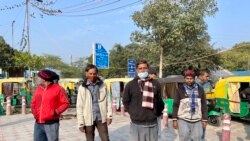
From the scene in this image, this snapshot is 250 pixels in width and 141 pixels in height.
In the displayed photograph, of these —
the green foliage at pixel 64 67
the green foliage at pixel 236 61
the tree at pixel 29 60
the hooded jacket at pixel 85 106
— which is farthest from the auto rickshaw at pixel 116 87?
the green foliage at pixel 64 67

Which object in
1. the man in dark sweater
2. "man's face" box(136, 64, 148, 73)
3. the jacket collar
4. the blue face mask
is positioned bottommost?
the man in dark sweater

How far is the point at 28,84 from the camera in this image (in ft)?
79.6

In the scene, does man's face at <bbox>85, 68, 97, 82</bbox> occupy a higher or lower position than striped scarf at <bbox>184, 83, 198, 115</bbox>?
higher

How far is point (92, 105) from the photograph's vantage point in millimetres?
6598

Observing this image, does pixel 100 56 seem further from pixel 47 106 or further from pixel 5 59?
pixel 5 59

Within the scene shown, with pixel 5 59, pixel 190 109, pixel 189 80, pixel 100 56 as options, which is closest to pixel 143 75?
pixel 189 80

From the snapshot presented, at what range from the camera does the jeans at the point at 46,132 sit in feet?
20.9

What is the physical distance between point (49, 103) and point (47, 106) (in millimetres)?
54

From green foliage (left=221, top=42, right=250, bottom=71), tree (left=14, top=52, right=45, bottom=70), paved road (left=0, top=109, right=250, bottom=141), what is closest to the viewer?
paved road (left=0, top=109, right=250, bottom=141)

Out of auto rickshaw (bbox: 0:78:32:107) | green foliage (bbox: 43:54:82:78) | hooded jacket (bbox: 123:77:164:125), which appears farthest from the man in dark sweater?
green foliage (bbox: 43:54:82:78)

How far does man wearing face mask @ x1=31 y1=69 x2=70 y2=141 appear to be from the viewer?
20.8 ft

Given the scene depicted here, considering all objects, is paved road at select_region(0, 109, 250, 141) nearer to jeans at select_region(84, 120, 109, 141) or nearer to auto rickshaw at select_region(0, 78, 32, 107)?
jeans at select_region(84, 120, 109, 141)

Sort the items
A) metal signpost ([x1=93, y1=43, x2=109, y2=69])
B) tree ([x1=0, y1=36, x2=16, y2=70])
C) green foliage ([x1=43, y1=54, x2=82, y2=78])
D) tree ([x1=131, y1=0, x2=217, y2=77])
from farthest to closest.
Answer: green foliage ([x1=43, y1=54, x2=82, y2=78]) < tree ([x1=0, y1=36, x2=16, y2=70]) < tree ([x1=131, y1=0, x2=217, y2=77]) < metal signpost ([x1=93, y1=43, x2=109, y2=69])

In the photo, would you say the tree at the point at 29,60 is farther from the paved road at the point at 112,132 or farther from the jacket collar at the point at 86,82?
the jacket collar at the point at 86,82
